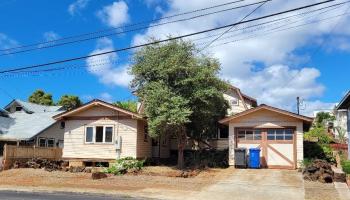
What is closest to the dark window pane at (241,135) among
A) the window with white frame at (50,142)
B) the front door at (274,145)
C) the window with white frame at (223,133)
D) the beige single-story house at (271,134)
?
the beige single-story house at (271,134)

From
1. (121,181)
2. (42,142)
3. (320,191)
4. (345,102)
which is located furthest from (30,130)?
(320,191)

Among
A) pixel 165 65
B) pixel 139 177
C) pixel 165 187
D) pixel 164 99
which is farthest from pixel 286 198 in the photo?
pixel 165 65

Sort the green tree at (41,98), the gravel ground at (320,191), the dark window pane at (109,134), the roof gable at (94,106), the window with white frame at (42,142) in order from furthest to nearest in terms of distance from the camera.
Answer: the green tree at (41,98) < the window with white frame at (42,142) < the dark window pane at (109,134) < the roof gable at (94,106) < the gravel ground at (320,191)

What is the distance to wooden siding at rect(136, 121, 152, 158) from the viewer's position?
29.0 metres

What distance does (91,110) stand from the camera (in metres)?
29.7

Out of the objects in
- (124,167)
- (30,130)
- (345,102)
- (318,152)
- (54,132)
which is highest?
(345,102)

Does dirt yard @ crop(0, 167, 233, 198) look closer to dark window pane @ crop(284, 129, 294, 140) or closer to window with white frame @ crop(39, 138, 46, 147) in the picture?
dark window pane @ crop(284, 129, 294, 140)

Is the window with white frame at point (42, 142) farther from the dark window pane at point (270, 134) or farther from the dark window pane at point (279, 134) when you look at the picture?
the dark window pane at point (279, 134)

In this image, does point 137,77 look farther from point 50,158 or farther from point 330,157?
point 330,157

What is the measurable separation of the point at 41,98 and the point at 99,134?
40902 millimetres

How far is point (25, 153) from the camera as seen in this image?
1203 inches

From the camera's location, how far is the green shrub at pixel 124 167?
2503 centimetres

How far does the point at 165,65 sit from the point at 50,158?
39.1 feet

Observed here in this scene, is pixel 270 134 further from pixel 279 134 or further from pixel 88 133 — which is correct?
pixel 88 133
